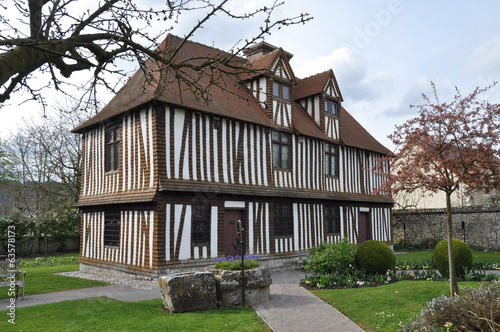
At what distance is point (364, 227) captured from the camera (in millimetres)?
18812

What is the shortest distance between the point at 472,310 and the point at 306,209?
453 inches

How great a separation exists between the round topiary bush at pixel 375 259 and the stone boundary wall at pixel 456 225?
12.4 meters

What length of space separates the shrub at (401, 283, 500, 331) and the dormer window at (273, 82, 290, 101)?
37.4 feet

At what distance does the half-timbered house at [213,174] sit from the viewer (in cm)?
1141

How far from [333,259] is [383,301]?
10.8 ft

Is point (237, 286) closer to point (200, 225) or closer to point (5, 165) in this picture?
point (200, 225)

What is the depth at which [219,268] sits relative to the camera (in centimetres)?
804

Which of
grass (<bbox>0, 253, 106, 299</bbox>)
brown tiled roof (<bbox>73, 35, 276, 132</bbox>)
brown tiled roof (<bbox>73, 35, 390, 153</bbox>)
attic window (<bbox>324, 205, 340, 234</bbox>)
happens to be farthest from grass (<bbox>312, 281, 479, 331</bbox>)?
attic window (<bbox>324, 205, 340, 234</bbox>)

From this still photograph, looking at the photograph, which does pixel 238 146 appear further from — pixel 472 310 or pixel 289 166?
pixel 472 310

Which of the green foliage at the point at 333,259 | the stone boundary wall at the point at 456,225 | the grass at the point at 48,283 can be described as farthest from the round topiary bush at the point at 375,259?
the stone boundary wall at the point at 456,225

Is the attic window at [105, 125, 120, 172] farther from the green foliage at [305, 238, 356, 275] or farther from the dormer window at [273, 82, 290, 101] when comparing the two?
the green foliage at [305, 238, 356, 275]

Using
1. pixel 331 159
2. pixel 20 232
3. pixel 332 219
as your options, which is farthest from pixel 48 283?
pixel 20 232

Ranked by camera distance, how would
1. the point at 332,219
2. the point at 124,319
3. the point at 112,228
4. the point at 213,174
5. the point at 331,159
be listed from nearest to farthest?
the point at 124,319
the point at 213,174
the point at 112,228
the point at 332,219
the point at 331,159

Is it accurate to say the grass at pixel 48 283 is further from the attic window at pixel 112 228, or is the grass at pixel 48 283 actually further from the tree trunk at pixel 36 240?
the tree trunk at pixel 36 240
